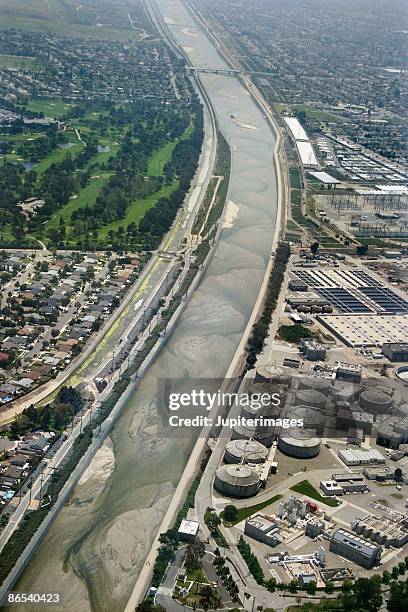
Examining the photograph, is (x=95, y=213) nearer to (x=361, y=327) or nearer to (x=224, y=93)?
(x=361, y=327)

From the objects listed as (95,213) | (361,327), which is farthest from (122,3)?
(361,327)

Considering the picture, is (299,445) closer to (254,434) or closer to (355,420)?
(254,434)

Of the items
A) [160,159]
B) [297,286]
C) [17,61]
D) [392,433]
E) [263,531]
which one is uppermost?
[263,531]

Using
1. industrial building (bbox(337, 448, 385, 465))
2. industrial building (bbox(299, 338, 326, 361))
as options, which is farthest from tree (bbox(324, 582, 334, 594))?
industrial building (bbox(299, 338, 326, 361))

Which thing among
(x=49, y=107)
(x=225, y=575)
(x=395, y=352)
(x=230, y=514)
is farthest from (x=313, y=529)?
(x=49, y=107)

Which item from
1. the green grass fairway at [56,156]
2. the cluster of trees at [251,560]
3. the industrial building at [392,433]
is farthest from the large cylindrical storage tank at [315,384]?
the green grass fairway at [56,156]

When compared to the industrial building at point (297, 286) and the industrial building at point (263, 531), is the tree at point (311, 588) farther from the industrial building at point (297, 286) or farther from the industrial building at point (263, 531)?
the industrial building at point (297, 286)
